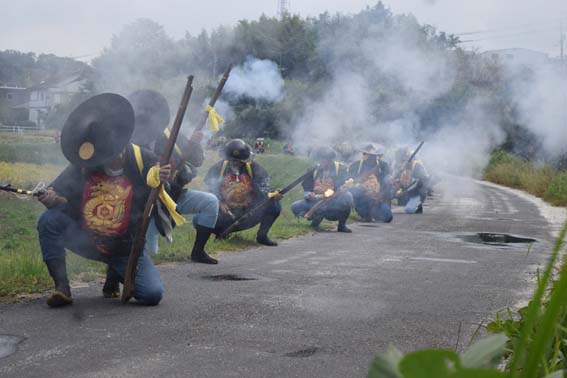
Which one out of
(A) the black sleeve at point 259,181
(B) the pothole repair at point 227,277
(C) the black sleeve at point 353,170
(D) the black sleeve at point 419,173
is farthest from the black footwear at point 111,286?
(D) the black sleeve at point 419,173

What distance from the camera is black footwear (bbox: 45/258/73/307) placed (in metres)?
6.22

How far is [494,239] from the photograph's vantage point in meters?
13.4

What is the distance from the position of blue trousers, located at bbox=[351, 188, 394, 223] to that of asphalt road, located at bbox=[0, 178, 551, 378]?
5959mm

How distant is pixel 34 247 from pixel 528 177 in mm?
27397

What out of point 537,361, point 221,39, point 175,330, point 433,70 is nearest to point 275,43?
point 221,39

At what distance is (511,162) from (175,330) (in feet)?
120

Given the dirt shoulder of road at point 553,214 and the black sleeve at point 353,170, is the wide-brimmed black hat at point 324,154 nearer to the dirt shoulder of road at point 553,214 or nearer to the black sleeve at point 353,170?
the black sleeve at point 353,170

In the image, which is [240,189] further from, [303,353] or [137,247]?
[303,353]

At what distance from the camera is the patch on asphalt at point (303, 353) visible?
16.0 ft

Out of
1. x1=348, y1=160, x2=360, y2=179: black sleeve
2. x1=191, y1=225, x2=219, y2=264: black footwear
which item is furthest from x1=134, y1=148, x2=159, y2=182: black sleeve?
x1=348, y1=160, x2=360, y2=179: black sleeve

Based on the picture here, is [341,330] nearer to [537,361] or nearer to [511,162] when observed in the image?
[537,361]

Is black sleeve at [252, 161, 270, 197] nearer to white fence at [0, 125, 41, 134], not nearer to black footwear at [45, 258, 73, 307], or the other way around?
black footwear at [45, 258, 73, 307]

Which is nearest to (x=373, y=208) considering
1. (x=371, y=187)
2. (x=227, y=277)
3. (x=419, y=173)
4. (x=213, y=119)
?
(x=371, y=187)

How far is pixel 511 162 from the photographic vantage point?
40.0 metres
